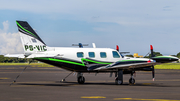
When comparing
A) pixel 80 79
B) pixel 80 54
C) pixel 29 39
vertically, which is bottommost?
pixel 80 79

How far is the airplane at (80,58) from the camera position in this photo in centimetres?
2648

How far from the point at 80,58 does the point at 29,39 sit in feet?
16.5

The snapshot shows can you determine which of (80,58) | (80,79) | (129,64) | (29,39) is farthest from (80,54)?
(29,39)

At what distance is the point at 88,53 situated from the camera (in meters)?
27.7

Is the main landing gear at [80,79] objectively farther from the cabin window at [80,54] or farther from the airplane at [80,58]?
the cabin window at [80,54]

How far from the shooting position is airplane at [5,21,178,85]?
86.9 ft

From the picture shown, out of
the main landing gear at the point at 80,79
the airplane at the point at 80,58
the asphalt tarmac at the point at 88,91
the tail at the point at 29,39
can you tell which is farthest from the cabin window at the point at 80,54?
the tail at the point at 29,39

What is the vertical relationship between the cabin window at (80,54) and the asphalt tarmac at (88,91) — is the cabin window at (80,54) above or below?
above

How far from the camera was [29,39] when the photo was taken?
2727 centimetres

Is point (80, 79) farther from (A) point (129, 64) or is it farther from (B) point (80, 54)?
(A) point (129, 64)

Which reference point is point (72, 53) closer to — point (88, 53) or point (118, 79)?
point (88, 53)

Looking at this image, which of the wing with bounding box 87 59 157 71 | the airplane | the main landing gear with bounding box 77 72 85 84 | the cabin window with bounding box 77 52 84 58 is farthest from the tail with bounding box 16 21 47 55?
the wing with bounding box 87 59 157 71

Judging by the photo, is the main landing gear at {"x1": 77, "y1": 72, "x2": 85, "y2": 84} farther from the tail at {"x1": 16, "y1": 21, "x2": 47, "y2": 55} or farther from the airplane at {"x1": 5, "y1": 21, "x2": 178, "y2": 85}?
the tail at {"x1": 16, "y1": 21, "x2": 47, "y2": 55}

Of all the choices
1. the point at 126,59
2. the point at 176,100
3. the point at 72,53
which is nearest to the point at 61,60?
the point at 72,53
